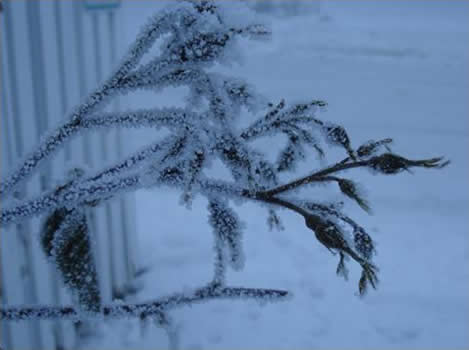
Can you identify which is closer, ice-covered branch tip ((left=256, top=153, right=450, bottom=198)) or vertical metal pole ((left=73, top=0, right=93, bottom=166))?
ice-covered branch tip ((left=256, top=153, right=450, bottom=198))

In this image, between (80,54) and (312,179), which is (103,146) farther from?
(312,179)

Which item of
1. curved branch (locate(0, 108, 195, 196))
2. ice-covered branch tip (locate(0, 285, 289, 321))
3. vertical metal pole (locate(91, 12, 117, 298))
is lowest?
ice-covered branch tip (locate(0, 285, 289, 321))

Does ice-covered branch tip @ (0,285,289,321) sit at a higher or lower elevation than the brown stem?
lower

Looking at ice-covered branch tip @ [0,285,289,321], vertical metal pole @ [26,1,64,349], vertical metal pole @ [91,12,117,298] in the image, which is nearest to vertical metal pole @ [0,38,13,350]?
vertical metal pole @ [26,1,64,349]

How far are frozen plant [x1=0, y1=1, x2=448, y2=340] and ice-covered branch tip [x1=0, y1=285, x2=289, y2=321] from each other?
2.4 inches

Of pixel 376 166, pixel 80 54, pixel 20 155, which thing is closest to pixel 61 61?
pixel 80 54

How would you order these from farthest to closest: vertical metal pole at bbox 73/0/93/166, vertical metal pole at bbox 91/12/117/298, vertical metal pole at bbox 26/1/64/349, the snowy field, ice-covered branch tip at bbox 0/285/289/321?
the snowy field < vertical metal pole at bbox 91/12/117/298 < vertical metal pole at bbox 73/0/93/166 < vertical metal pole at bbox 26/1/64/349 < ice-covered branch tip at bbox 0/285/289/321

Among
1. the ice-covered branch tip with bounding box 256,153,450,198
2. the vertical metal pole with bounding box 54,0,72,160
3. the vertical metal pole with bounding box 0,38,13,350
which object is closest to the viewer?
the ice-covered branch tip with bounding box 256,153,450,198

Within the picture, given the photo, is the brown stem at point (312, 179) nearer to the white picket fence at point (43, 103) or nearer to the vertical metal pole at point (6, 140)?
the white picket fence at point (43, 103)

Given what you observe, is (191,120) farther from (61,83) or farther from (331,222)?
(61,83)

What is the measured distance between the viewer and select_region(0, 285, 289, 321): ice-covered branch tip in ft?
3.20

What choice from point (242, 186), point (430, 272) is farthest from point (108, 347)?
point (242, 186)

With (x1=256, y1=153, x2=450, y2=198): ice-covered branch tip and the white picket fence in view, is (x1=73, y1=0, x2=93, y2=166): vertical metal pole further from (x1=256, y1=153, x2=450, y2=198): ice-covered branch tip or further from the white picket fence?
(x1=256, y1=153, x2=450, y2=198): ice-covered branch tip

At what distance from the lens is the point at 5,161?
219cm
